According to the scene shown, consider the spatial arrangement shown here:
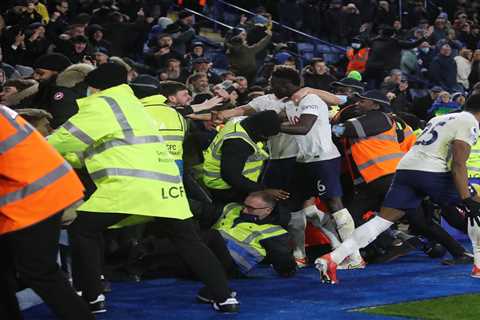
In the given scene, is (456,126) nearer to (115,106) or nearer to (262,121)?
(262,121)

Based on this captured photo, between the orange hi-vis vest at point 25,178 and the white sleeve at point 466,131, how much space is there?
3.97m

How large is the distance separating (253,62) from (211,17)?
527 cm

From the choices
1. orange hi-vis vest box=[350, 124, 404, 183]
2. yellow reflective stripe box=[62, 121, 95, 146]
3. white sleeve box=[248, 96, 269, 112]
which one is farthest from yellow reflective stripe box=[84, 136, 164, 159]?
orange hi-vis vest box=[350, 124, 404, 183]

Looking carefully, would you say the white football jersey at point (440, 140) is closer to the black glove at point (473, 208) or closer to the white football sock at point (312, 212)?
the black glove at point (473, 208)

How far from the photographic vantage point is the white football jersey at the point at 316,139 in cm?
963

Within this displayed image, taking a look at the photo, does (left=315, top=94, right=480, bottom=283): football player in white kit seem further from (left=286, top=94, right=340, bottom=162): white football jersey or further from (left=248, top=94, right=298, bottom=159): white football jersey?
(left=248, top=94, right=298, bottom=159): white football jersey

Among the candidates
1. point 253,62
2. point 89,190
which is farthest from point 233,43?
point 89,190

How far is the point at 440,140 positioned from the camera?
8641 millimetres

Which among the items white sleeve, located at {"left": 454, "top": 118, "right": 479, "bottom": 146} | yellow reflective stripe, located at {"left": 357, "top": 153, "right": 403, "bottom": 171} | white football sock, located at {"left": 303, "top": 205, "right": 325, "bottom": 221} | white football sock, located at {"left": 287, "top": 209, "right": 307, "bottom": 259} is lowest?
white football sock, located at {"left": 287, "top": 209, "right": 307, "bottom": 259}

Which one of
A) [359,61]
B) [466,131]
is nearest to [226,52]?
[359,61]

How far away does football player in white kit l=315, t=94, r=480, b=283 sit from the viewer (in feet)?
28.0

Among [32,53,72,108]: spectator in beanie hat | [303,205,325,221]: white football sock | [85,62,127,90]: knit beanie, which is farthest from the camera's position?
[303,205,325,221]: white football sock

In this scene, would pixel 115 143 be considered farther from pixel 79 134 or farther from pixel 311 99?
pixel 311 99

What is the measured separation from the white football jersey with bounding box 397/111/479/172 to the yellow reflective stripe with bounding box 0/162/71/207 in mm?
3947
